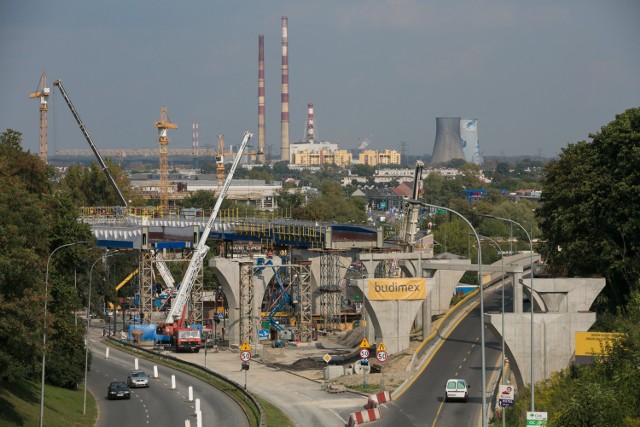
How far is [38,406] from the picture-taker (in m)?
58.9

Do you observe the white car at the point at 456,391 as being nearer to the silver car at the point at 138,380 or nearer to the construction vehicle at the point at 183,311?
the silver car at the point at 138,380

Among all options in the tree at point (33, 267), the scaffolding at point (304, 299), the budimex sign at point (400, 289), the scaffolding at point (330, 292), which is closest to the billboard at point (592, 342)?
Result: the budimex sign at point (400, 289)

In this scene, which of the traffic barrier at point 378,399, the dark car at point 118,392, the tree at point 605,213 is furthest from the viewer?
the tree at point 605,213

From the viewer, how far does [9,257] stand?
51.1 meters

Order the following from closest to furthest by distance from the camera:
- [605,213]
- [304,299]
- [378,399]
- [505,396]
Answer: [505,396] < [378,399] < [605,213] < [304,299]

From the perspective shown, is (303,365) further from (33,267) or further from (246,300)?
(33,267)

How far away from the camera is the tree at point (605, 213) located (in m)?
77.4

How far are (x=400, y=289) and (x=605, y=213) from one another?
13.9 m

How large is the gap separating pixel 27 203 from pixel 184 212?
365ft

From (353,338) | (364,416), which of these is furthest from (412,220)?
(364,416)

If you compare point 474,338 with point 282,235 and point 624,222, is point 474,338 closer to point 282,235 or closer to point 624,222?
point 624,222

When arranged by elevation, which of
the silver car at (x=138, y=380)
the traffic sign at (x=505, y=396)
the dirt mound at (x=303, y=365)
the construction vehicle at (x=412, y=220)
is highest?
the construction vehicle at (x=412, y=220)

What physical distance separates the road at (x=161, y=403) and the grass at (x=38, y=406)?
41.2 inches

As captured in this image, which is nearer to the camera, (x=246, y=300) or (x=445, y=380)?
(x=445, y=380)
